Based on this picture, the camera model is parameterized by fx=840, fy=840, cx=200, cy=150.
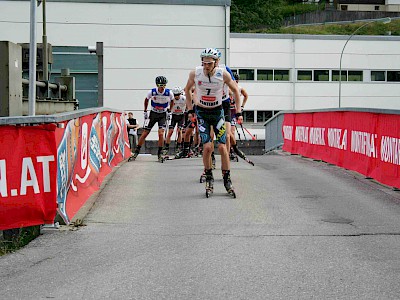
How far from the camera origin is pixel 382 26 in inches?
4242

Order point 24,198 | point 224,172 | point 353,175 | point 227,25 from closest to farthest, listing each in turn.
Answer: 1. point 24,198
2. point 224,172
3. point 353,175
4. point 227,25

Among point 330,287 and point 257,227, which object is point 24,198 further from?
point 330,287

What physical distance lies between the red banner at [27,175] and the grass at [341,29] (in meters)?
91.6

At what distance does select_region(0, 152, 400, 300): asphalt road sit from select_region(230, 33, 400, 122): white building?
5217 centimetres

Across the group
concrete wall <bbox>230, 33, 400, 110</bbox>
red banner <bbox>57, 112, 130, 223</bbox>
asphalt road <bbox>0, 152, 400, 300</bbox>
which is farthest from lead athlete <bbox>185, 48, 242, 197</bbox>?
concrete wall <bbox>230, 33, 400, 110</bbox>

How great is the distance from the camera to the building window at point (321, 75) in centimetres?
6562

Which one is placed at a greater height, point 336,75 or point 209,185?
point 336,75

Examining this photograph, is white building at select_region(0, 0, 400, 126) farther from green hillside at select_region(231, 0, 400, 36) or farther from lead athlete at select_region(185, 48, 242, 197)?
green hillside at select_region(231, 0, 400, 36)

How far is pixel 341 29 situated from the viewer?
102 m

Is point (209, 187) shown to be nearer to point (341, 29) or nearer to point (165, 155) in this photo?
point (165, 155)

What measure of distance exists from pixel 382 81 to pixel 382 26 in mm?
42907

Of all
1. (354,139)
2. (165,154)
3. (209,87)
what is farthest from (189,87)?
(165,154)

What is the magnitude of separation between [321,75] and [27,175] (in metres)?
58.6

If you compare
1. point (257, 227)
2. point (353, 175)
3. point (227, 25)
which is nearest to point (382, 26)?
point (227, 25)
